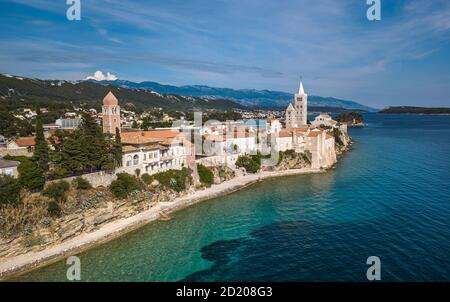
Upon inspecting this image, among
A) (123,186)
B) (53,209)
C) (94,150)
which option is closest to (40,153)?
(94,150)

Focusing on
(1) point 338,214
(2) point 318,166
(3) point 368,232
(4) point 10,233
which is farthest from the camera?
(2) point 318,166

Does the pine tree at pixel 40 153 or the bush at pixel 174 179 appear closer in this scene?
the pine tree at pixel 40 153

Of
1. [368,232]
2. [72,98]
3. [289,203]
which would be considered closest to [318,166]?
[289,203]

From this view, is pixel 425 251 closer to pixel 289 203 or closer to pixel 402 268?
pixel 402 268

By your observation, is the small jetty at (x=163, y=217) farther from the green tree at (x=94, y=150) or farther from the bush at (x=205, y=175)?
the bush at (x=205, y=175)

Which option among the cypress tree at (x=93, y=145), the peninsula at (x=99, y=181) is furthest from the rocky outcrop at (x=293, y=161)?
the cypress tree at (x=93, y=145)
